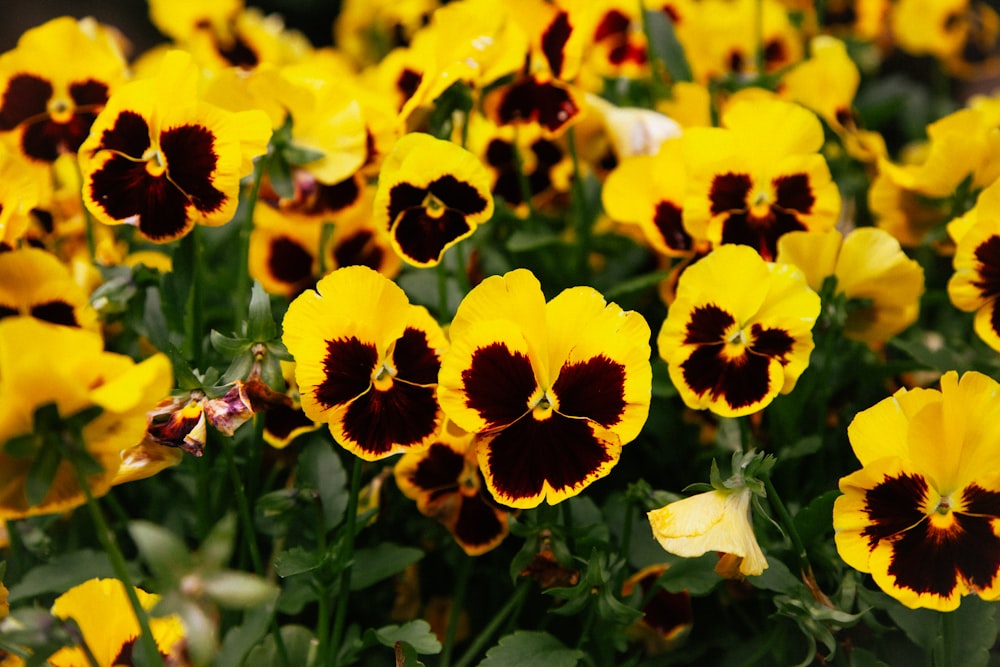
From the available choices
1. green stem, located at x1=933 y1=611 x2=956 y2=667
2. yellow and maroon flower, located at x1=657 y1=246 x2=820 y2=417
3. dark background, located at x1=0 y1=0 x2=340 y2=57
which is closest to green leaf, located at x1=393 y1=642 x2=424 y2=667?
yellow and maroon flower, located at x1=657 y1=246 x2=820 y2=417

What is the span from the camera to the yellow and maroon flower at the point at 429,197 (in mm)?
Answer: 908

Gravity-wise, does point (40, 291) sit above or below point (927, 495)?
above

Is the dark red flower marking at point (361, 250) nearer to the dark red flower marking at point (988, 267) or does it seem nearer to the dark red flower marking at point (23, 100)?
the dark red flower marking at point (23, 100)

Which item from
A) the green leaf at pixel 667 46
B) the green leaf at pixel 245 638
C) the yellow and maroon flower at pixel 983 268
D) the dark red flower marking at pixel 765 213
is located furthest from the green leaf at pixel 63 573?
the green leaf at pixel 667 46

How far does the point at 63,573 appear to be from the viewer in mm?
992

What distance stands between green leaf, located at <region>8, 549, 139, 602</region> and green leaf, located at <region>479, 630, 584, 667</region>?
1.27 feet

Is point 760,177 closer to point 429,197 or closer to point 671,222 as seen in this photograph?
point 671,222

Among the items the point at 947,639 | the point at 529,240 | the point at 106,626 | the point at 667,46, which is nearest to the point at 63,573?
the point at 106,626

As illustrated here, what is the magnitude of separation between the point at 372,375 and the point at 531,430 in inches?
5.5

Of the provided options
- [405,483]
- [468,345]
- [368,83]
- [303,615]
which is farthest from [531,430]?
[368,83]

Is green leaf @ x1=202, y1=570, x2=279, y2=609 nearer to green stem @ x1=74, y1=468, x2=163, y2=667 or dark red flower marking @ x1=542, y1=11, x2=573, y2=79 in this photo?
green stem @ x1=74, y1=468, x2=163, y2=667

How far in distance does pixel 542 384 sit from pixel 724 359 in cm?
19

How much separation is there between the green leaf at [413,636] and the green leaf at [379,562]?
0.24 ft

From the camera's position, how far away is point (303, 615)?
1158mm
